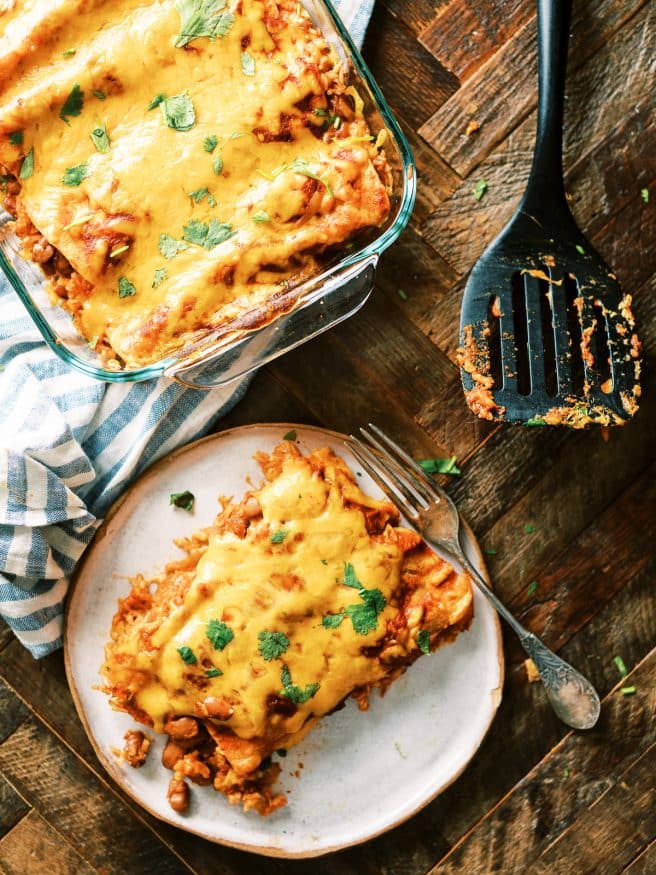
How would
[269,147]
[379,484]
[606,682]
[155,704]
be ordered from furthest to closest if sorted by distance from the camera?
1. [606,682]
2. [379,484]
3. [155,704]
4. [269,147]

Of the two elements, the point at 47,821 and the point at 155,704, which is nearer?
the point at 155,704

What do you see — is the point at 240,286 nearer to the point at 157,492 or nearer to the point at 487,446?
the point at 157,492

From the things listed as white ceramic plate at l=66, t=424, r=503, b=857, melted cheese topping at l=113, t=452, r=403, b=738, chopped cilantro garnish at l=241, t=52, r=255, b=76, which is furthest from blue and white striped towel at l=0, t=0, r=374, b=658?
chopped cilantro garnish at l=241, t=52, r=255, b=76

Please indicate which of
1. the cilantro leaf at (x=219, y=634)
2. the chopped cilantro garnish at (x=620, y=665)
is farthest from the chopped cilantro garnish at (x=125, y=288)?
the chopped cilantro garnish at (x=620, y=665)

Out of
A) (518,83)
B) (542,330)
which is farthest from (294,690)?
(518,83)

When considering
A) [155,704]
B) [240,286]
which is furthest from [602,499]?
[155,704]

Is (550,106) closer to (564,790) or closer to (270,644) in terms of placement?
(270,644)

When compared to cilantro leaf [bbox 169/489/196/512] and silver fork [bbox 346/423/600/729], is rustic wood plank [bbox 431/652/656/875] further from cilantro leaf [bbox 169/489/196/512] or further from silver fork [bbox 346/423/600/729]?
cilantro leaf [bbox 169/489/196/512]
